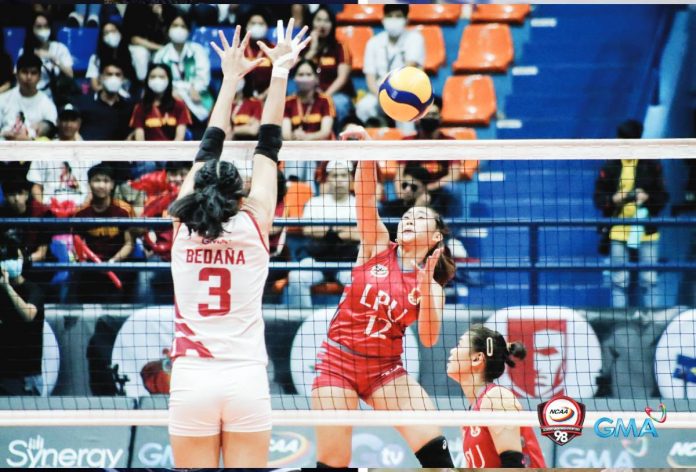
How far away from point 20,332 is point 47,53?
3685 mm

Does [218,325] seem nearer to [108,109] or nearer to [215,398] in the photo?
[215,398]

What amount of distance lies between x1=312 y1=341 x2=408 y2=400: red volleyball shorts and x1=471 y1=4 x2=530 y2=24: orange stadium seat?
5.46 m

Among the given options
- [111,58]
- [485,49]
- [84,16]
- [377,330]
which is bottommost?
[377,330]

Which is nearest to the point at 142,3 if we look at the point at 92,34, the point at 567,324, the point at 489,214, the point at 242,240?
the point at 92,34

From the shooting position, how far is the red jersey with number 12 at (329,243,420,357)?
5.56 metres

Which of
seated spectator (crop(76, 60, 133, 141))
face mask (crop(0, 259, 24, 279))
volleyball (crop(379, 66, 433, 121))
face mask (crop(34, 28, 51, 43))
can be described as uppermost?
face mask (crop(34, 28, 51, 43))

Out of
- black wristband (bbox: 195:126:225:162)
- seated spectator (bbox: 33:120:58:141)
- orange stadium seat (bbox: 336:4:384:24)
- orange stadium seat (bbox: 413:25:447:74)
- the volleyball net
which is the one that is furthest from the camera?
orange stadium seat (bbox: 336:4:384:24)

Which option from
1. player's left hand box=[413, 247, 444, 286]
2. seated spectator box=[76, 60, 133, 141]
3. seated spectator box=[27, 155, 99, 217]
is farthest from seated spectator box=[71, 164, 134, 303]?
player's left hand box=[413, 247, 444, 286]

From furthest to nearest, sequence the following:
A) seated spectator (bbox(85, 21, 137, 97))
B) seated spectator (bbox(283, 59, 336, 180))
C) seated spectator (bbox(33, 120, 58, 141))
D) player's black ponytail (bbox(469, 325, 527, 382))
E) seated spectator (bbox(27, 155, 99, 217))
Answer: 1. seated spectator (bbox(85, 21, 137, 97))
2. seated spectator (bbox(33, 120, 58, 141))
3. seated spectator (bbox(283, 59, 336, 180))
4. seated spectator (bbox(27, 155, 99, 217))
5. player's black ponytail (bbox(469, 325, 527, 382))

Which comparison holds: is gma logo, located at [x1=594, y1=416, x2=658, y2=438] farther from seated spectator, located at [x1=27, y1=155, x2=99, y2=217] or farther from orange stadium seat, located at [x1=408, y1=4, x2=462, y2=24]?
orange stadium seat, located at [x1=408, y1=4, x2=462, y2=24]

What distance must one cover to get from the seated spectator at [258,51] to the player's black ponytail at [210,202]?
5521mm

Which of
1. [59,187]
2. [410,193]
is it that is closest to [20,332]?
[59,187]

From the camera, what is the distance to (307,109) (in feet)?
29.5

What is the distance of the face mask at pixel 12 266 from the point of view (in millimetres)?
7449
